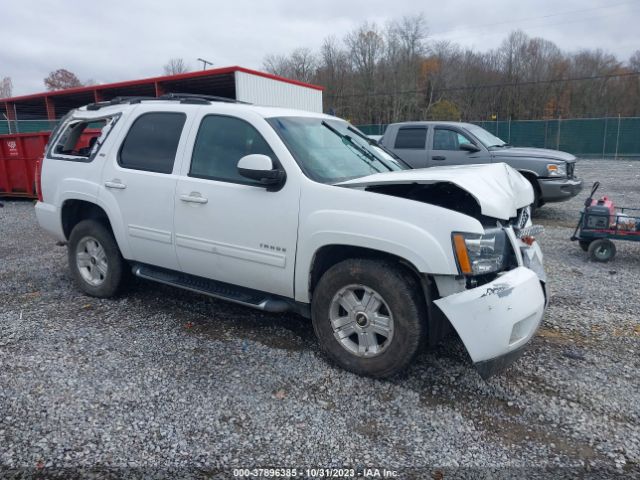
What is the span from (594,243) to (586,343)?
315 centimetres

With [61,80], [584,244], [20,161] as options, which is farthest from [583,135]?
[61,80]

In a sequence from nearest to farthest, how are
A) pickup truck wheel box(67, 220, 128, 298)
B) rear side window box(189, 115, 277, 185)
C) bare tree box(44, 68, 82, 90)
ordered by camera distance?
rear side window box(189, 115, 277, 185)
pickup truck wheel box(67, 220, 128, 298)
bare tree box(44, 68, 82, 90)

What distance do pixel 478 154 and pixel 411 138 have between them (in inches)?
56.4

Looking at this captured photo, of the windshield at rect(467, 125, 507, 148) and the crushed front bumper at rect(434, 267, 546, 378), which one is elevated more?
the windshield at rect(467, 125, 507, 148)

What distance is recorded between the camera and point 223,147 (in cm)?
→ 402

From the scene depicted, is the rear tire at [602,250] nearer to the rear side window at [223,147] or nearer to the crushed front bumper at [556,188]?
the crushed front bumper at [556,188]

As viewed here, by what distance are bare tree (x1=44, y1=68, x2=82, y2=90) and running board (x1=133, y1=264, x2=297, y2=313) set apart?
246ft

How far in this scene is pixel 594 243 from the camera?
662 cm

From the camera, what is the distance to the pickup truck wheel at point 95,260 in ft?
15.8

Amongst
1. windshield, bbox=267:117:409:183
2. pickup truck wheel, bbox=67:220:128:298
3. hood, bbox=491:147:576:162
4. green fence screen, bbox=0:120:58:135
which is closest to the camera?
windshield, bbox=267:117:409:183

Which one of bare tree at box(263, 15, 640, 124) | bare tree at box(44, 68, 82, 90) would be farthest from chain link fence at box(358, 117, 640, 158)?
bare tree at box(44, 68, 82, 90)

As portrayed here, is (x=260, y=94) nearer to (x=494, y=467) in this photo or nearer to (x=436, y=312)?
(x=436, y=312)

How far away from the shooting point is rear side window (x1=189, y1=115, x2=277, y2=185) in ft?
12.7

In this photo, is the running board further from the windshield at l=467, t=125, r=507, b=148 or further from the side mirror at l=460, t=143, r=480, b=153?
the windshield at l=467, t=125, r=507, b=148
